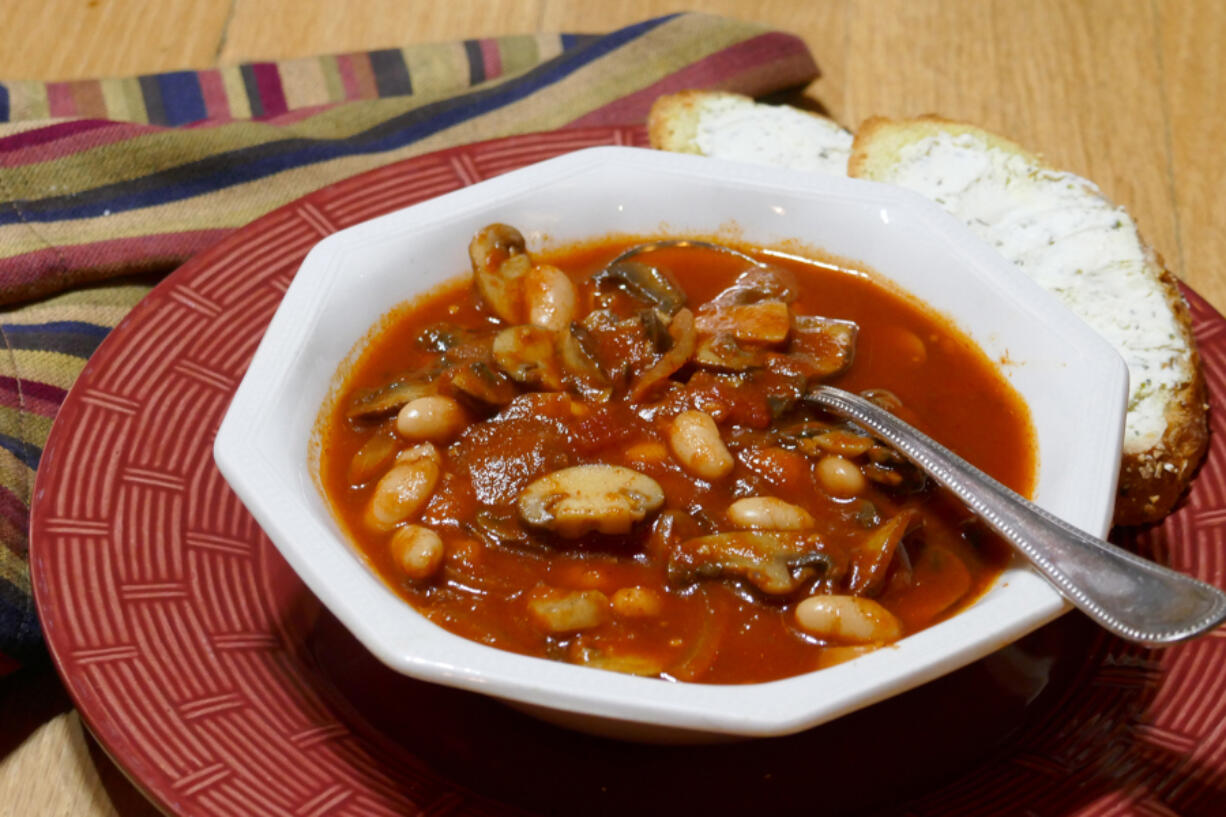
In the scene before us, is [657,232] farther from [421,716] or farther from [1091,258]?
[421,716]

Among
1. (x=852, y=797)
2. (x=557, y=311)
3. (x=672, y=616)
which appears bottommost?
(x=852, y=797)

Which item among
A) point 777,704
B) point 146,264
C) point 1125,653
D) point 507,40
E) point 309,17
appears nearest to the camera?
point 777,704

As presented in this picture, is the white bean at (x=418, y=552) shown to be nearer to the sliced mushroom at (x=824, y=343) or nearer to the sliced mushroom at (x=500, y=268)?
the sliced mushroom at (x=500, y=268)

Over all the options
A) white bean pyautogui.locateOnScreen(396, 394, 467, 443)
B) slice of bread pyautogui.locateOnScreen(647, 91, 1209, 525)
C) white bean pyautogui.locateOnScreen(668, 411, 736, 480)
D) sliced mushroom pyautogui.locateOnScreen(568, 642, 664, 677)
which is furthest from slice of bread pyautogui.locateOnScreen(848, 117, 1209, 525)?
white bean pyautogui.locateOnScreen(396, 394, 467, 443)

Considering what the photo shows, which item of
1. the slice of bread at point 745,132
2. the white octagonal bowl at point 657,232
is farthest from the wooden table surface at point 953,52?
the white octagonal bowl at point 657,232

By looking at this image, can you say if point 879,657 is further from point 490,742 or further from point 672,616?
point 490,742

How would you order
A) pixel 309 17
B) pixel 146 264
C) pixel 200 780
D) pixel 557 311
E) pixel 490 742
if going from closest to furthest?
pixel 200 780 → pixel 490 742 → pixel 557 311 → pixel 146 264 → pixel 309 17

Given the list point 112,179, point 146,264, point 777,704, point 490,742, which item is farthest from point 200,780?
point 112,179
